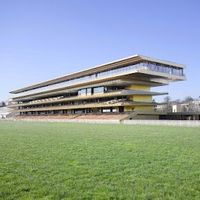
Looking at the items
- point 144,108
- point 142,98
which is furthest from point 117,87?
point 144,108

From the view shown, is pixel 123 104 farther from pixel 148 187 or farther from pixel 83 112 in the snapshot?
pixel 148 187

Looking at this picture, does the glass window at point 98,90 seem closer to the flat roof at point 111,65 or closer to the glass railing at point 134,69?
the glass railing at point 134,69

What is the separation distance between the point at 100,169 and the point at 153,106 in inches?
2071

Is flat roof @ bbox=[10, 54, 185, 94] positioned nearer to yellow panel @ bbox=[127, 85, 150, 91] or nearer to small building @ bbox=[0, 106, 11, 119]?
yellow panel @ bbox=[127, 85, 150, 91]

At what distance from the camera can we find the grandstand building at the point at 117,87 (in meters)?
55.7

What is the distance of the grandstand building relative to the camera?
55.7m

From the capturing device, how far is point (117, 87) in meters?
62.9

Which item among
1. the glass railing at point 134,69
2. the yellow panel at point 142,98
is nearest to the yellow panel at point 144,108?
the yellow panel at point 142,98

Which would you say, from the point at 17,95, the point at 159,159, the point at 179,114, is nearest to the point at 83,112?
the point at 179,114

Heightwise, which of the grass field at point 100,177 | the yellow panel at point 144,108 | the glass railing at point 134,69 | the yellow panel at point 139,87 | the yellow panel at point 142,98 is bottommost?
the grass field at point 100,177

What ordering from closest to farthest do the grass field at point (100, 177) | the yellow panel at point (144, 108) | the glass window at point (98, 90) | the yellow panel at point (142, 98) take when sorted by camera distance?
the grass field at point (100, 177) → the yellow panel at point (144, 108) → the yellow panel at point (142, 98) → the glass window at point (98, 90)

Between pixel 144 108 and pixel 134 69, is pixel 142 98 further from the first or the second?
pixel 134 69

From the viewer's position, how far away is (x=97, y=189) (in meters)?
5.76

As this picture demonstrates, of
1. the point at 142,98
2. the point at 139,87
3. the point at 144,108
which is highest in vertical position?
the point at 139,87
